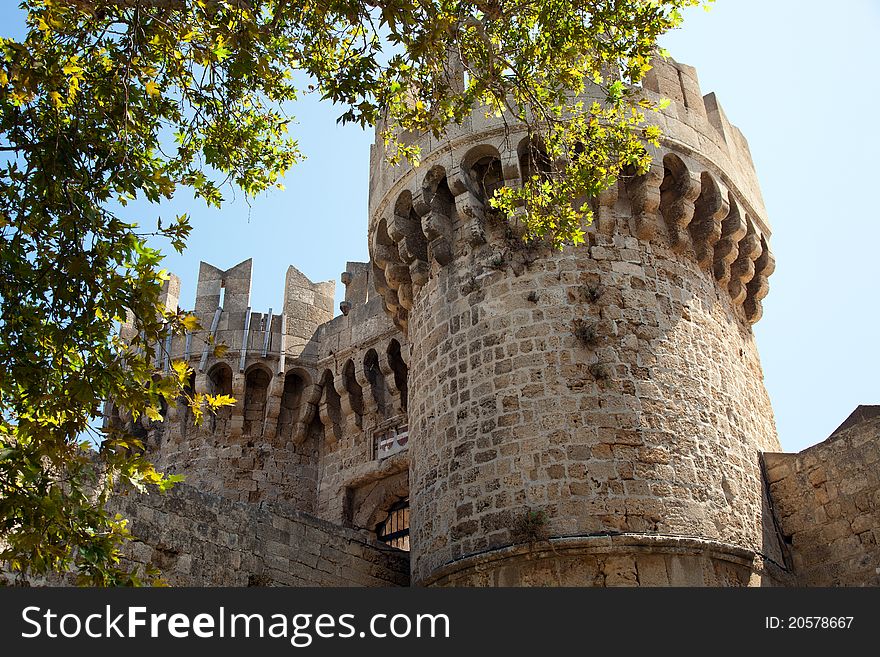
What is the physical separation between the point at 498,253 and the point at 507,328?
90 centimetres

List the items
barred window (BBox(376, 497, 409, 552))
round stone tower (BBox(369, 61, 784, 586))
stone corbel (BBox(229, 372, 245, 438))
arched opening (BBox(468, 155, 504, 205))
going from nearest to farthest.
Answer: round stone tower (BBox(369, 61, 784, 586))
arched opening (BBox(468, 155, 504, 205))
barred window (BBox(376, 497, 409, 552))
stone corbel (BBox(229, 372, 245, 438))

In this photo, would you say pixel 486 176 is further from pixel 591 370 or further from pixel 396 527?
pixel 396 527

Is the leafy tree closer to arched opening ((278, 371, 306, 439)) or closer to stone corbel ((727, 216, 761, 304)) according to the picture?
stone corbel ((727, 216, 761, 304))

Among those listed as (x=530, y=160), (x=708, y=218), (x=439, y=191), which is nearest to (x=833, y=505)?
(x=708, y=218)

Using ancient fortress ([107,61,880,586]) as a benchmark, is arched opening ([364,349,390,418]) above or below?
above

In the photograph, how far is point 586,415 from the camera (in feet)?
27.1

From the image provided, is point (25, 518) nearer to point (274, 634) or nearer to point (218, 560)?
point (274, 634)

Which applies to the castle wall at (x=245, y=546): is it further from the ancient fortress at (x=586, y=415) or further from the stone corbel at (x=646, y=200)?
the stone corbel at (x=646, y=200)

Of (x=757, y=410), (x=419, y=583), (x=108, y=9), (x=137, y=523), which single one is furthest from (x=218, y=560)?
(x=757, y=410)

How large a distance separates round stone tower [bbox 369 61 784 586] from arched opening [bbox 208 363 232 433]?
4.66 metres

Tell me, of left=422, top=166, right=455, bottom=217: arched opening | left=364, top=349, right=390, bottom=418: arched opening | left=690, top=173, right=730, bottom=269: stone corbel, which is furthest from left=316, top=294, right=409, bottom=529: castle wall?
left=690, top=173, right=730, bottom=269: stone corbel

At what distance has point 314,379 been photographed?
14.5 metres

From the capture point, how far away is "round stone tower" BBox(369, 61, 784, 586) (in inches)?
310

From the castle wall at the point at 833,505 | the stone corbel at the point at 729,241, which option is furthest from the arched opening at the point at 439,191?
the castle wall at the point at 833,505
